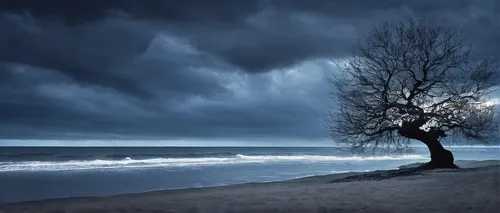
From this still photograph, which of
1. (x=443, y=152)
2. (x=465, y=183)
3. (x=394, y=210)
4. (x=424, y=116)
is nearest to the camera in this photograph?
(x=394, y=210)

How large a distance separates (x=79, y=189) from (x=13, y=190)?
304 centimetres

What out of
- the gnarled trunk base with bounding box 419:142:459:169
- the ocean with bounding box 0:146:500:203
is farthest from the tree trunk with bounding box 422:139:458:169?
the ocean with bounding box 0:146:500:203

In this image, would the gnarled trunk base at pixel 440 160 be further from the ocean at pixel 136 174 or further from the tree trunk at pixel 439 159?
the ocean at pixel 136 174

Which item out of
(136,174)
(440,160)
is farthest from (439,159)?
(136,174)

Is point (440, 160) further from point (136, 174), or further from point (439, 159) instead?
point (136, 174)

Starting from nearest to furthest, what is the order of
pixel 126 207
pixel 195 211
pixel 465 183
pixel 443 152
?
pixel 195 211 → pixel 126 207 → pixel 465 183 → pixel 443 152

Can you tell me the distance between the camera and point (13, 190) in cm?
2078

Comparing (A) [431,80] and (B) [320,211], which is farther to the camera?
(A) [431,80]

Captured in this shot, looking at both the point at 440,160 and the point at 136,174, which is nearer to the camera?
the point at 440,160

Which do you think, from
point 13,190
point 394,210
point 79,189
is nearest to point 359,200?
point 394,210

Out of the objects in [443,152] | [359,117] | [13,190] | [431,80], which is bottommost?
[13,190]

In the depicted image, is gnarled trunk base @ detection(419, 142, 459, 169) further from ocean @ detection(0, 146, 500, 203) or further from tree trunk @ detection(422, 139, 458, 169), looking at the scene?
ocean @ detection(0, 146, 500, 203)

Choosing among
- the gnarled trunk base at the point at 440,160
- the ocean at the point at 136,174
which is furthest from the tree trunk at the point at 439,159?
the ocean at the point at 136,174

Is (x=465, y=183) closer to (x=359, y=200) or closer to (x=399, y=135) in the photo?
(x=359, y=200)
